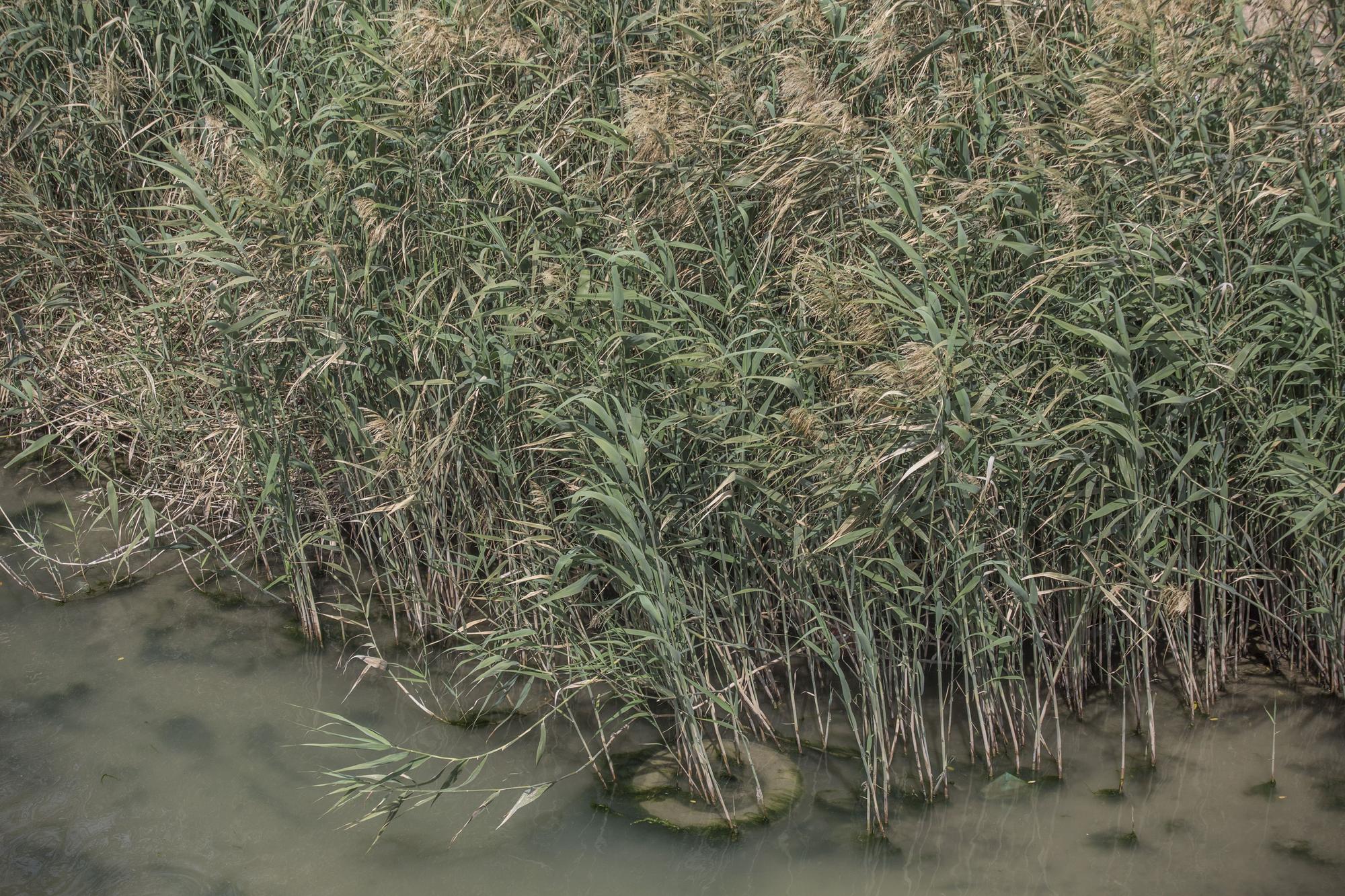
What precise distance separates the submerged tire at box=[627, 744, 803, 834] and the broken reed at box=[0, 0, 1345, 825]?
8 cm

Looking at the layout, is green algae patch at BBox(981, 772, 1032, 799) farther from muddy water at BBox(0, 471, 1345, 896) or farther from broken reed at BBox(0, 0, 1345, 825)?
broken reed at BBox(0, 0, 1345, 825)

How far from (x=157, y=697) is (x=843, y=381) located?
244cm

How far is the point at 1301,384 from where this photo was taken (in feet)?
11.9

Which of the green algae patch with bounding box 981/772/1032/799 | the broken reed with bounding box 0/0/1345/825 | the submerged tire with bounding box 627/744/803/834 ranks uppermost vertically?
the broken reed with bounding box 0/0/1345/825

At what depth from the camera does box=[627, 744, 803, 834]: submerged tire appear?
350cm

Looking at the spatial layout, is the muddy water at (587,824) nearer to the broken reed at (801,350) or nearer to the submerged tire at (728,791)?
the submerged tire at (728,791)

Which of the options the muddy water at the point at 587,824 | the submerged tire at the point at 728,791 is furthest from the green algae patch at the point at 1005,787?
the submerged tire at the point at 728,791

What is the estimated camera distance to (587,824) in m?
3.53

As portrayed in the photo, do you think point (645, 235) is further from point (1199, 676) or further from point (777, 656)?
point (1199, 676)

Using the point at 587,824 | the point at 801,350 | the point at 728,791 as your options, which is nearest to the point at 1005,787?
the point at 728,791

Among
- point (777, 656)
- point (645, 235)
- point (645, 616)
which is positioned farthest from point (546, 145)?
point (777, 656)

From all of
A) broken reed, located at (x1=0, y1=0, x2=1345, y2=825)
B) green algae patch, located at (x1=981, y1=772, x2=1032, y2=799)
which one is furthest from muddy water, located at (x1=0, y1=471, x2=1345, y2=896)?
broken reed, located at (x1=0, y1=0, x2=1345, y2=825)

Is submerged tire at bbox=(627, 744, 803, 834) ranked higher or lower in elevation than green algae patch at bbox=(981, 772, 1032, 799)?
higher

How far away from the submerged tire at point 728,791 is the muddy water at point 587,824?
0.16 feet
